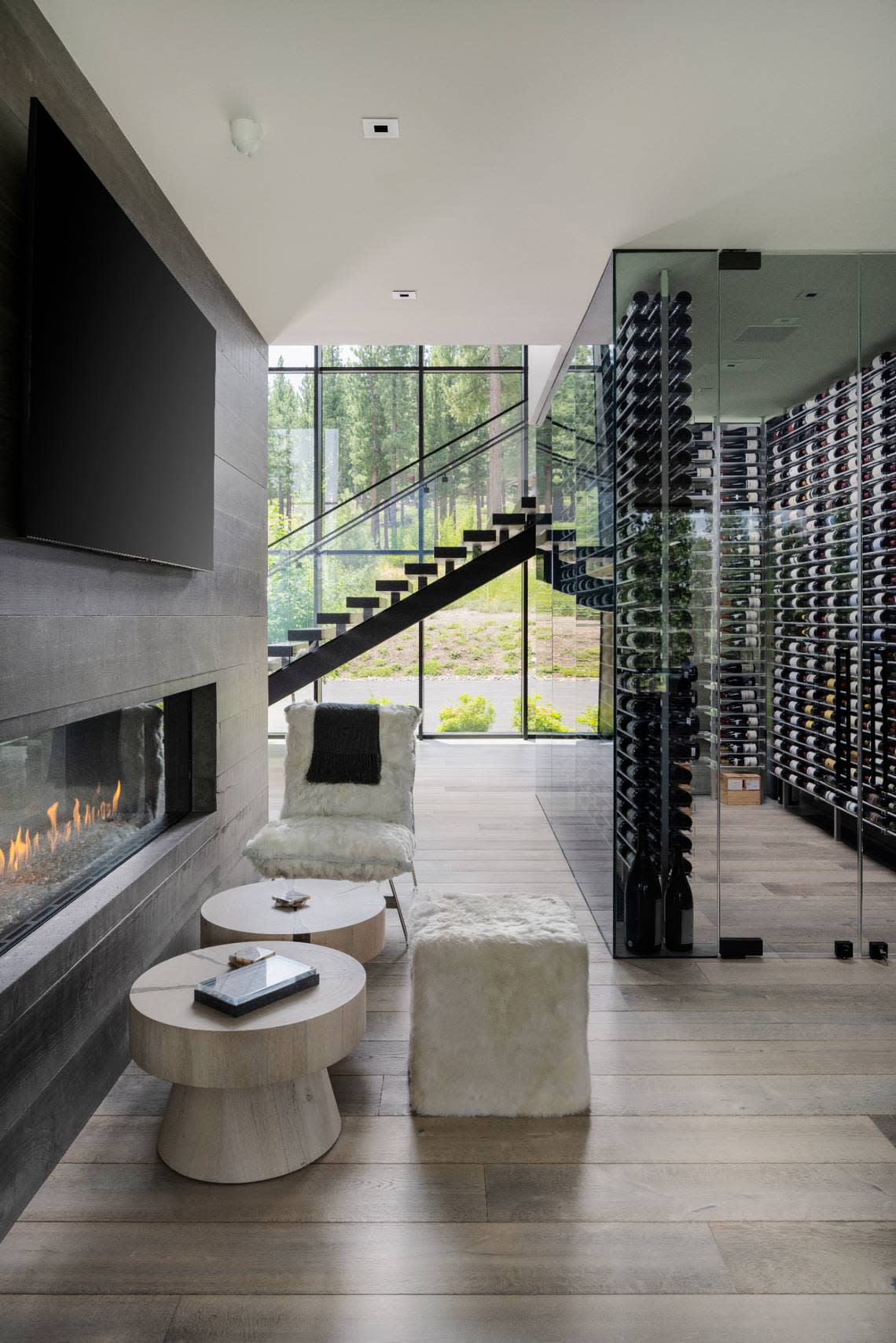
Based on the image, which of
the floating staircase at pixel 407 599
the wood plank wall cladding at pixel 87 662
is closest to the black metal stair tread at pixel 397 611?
the floating staircase at pixel 407 599

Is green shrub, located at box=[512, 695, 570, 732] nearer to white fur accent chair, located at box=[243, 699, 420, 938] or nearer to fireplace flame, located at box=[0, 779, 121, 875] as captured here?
white fur accent chair, located at box=[243, 699, 420, 938]

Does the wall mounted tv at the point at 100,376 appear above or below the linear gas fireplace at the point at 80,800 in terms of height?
above

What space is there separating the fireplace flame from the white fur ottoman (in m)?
1.04

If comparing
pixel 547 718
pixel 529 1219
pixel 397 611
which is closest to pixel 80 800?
pixel 529 1219

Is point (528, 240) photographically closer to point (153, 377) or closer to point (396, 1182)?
point (153, 377)

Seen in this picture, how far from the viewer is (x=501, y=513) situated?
24.8 feet

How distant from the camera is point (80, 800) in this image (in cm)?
259

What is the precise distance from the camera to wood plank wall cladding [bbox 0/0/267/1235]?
1.91 metres

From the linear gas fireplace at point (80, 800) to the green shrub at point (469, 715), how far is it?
247 inches

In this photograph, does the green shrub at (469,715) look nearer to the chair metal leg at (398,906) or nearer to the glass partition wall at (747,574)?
the chair metal leg at (398,906)

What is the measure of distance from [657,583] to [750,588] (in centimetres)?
36

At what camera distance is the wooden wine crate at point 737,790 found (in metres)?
3.46

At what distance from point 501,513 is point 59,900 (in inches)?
226

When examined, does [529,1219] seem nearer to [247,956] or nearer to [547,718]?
[247,956]
